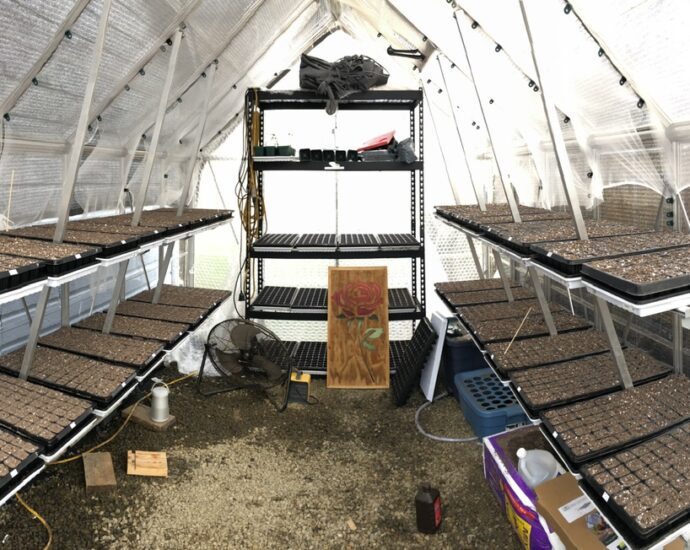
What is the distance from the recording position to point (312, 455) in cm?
345

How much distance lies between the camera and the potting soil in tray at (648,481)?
1616 mm

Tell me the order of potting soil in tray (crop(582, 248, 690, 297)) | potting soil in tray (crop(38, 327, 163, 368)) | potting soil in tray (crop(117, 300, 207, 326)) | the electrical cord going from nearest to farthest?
potting soil in tray (crop(582, 248, 690, 297)) → the electrical cord → potting soil in tray (crop(38, 327, 163, 368)) → potting soil in tray (crop(117, 300, 207, 326))

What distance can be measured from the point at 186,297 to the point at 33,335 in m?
1.67

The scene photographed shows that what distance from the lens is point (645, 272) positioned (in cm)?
174

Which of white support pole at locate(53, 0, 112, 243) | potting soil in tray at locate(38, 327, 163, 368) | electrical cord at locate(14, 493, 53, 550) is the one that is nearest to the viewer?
white support pole at locate(53, 0, 112, 243)

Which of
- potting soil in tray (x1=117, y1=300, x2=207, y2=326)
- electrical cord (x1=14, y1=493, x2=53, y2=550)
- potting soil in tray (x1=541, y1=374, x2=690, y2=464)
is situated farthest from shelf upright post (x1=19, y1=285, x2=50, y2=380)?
potting soil in tray (x1=541, y1=374, x2=690, y2=464)

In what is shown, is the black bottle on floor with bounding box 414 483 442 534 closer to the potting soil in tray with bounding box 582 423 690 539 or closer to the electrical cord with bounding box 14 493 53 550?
the potting soil in tray with bounding box 582 423 690 539

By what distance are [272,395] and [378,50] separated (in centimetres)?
355

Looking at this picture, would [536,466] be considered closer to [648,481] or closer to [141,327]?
[648,481]

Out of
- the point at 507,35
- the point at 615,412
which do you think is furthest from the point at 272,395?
the point at 507,35

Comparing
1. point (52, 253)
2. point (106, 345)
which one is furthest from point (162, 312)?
point (52, 253)

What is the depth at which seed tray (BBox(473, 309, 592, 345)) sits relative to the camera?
3.10 metres

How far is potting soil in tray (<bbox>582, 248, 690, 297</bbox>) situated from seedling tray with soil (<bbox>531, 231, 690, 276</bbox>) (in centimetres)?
5

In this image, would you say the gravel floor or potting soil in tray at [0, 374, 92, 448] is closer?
potting soil in tray at [0, 374, 92, 448]
